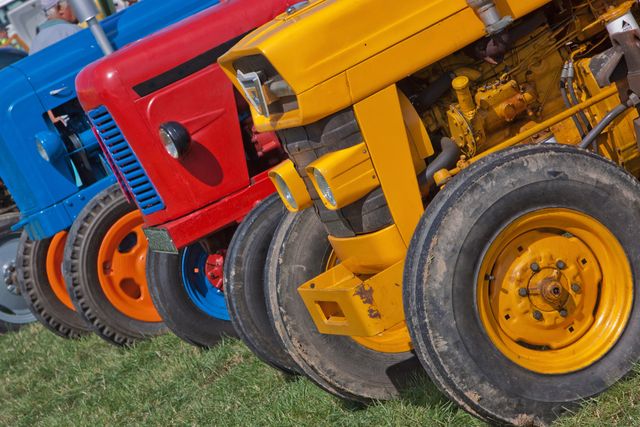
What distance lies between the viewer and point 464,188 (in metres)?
3.78

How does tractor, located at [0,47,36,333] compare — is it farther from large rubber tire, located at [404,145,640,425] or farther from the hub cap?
large rubber tire, located at [404,145,640,425]

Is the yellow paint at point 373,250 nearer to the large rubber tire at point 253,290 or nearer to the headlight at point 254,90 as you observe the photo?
the headlight at point 254,90

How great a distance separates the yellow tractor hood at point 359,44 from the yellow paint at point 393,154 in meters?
0.06

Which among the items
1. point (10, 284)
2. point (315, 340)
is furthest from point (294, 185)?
point (10, 284)

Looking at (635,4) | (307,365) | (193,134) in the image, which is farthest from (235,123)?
(635,4)

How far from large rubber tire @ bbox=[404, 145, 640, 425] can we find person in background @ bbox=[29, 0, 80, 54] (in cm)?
544

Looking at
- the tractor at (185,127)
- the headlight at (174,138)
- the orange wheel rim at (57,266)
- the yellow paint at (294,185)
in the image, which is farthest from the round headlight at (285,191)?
the orange wheel rim at (57,266)

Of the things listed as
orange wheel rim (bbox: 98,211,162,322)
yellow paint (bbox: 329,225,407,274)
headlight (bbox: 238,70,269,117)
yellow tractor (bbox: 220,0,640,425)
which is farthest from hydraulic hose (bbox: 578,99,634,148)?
orange wheel rim (bbox: 98,211,162,322)

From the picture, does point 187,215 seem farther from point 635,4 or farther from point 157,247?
point 635,4

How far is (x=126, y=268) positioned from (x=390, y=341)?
320cm

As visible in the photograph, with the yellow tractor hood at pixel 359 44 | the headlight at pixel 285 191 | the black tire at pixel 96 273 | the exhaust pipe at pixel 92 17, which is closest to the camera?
the yellow tractor hood at pixel 359 44

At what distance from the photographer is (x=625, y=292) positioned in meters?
3.95

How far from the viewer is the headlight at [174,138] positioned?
5719mm

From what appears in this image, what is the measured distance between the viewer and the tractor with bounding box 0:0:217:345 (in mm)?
7406
